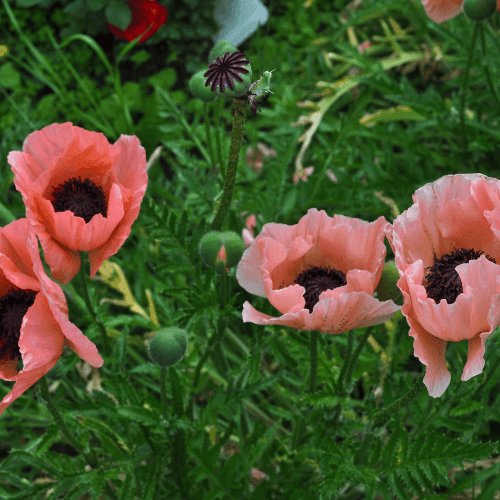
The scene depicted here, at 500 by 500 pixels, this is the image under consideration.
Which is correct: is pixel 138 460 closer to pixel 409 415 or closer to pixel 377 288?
pixel 377 288

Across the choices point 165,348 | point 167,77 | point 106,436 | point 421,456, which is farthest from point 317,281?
point 167,77

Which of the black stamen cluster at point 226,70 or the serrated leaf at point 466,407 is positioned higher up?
the black stamen cluster at point 226,70

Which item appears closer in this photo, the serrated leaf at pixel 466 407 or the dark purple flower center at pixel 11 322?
the dark purple flower center at pixel 11 322

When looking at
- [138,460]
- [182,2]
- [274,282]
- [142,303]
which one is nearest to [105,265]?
[142,303]

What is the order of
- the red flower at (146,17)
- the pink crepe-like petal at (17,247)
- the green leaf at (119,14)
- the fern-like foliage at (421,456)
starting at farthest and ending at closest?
the green leaf at (119,14), the red flower at (146,17), the fern-like foliage at (421,456), the pink crepe-like petal at (17,247)

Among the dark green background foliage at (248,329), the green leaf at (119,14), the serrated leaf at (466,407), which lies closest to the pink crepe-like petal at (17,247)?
the dark green background foliage at (248,329)

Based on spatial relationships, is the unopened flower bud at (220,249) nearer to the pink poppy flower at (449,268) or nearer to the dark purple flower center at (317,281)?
the dark purple flower center at (317,281)

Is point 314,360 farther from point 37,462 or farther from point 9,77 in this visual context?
point 9,77
